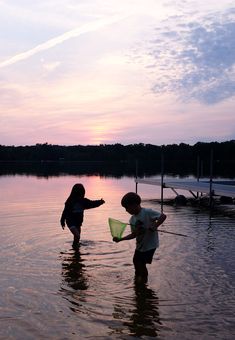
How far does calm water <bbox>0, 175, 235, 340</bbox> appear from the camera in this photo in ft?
19.7

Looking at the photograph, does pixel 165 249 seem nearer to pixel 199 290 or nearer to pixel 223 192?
pixel 199 290

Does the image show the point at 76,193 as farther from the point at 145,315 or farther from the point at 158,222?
the point at 145,315

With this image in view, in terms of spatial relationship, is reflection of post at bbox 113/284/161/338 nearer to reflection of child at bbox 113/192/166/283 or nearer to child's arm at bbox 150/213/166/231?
reflection of child at bbox 113/192/166/283

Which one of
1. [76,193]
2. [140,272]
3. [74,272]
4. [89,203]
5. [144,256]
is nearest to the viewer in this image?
[144,256]

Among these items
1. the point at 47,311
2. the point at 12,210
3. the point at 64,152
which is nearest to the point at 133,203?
the point at 47,311

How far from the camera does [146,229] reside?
24.8ft

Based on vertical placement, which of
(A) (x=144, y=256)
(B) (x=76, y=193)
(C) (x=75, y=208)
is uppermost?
(B) (x=76, y=193)

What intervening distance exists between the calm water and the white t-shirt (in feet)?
2.54

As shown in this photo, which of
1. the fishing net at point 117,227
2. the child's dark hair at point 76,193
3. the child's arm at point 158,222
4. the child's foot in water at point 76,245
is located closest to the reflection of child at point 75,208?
the child's dark hair at point 76,193

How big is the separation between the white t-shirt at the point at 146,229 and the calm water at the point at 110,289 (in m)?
0.77

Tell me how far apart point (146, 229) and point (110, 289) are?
4.07 ft

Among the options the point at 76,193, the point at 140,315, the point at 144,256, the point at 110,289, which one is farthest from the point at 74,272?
the point at 76,193

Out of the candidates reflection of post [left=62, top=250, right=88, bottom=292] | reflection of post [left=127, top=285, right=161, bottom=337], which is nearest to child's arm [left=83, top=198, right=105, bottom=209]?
reflection of post [left=62, top=250, right=88, bottom=292]

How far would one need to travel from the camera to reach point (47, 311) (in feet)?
21.8
